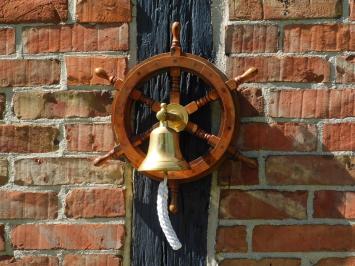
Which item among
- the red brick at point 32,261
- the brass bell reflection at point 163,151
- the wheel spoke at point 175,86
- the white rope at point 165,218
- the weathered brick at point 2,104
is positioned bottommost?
the red brick at point 32,261

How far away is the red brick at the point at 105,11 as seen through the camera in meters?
1.61

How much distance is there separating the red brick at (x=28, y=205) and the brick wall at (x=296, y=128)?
44cm

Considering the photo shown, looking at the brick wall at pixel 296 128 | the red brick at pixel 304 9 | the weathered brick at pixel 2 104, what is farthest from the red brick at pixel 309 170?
the weathered brick at pixel 2 104

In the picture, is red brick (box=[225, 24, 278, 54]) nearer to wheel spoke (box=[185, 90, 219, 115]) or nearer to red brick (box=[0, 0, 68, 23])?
wheel spoke (box=[185, 90, 219, 115])

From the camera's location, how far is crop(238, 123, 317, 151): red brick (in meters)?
1.59

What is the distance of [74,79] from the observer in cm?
162

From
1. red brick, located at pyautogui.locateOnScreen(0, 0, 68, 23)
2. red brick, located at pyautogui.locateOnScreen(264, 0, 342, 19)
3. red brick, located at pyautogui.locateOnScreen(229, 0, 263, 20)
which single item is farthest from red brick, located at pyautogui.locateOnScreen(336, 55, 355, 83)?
red brick, located at pyautogui.locateOnScreen(0, 0, 68, 23)

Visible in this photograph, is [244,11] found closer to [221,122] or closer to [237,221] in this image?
[221,122]

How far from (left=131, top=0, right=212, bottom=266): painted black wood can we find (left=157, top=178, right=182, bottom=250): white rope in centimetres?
7

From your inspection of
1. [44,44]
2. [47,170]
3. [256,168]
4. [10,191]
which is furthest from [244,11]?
[10,191]

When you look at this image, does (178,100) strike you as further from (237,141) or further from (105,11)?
(105,11)

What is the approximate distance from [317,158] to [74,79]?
65 cm

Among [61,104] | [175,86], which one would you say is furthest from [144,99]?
[61,104]

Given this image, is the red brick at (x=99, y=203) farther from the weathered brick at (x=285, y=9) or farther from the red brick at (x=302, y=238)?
the weathered brick at (x=285, y=9)
